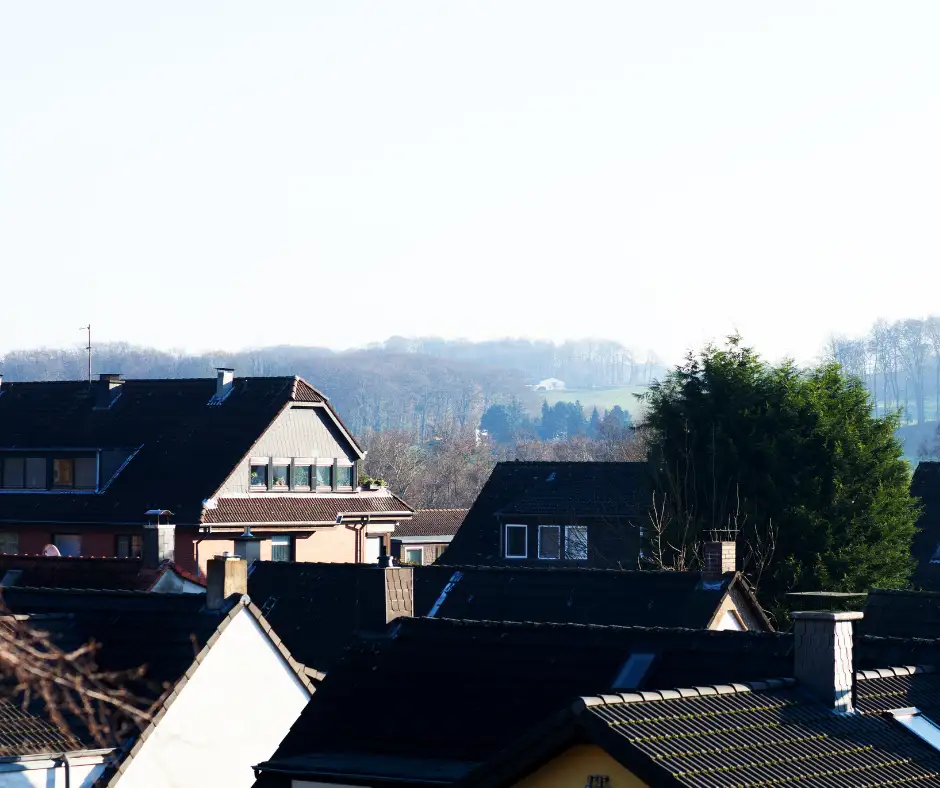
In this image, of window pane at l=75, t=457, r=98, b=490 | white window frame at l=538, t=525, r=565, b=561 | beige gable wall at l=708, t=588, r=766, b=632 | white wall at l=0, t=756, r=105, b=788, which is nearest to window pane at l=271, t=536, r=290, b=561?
window pane at l=75, t=457, r=98, b=490

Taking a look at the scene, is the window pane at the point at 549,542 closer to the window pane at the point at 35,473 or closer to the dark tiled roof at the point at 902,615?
the window pane at the point at 35,473

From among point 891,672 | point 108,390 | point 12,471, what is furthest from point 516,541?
point 891,672

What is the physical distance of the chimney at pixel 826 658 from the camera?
46.0ft

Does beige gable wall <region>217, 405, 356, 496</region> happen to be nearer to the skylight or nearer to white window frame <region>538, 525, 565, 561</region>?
white window frame <region>538, 525, 565, 561</region>

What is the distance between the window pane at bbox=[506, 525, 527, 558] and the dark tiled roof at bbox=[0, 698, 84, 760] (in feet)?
123

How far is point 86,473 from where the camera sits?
5438 cm

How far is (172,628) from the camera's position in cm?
2183

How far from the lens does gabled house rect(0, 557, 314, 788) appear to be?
2055 cm

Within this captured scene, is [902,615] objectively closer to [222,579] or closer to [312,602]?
[312,602]

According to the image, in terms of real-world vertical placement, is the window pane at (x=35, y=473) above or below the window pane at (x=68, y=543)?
above

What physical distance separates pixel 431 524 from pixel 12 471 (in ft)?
85.5

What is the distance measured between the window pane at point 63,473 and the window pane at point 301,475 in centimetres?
694

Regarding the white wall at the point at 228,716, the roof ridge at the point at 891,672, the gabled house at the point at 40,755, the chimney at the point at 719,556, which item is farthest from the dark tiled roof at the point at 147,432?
the roof ridge at the point at 891,672

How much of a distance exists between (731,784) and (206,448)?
44.0 metres
